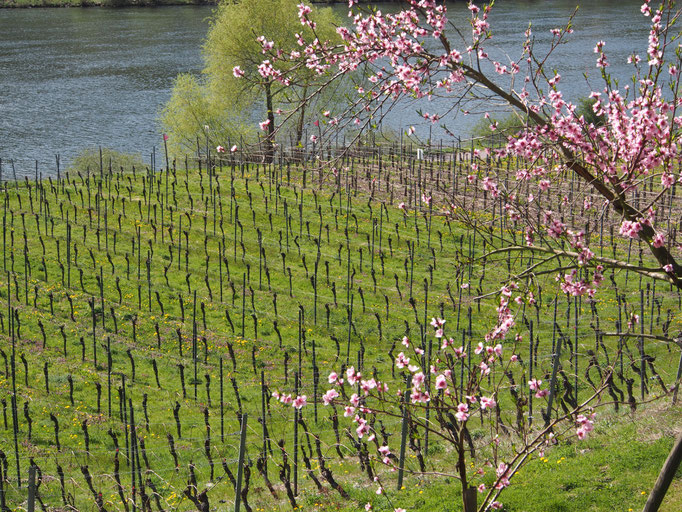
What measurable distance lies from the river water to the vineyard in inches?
420

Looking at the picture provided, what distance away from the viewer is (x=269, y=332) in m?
19.8

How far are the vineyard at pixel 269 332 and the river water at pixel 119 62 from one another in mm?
10667

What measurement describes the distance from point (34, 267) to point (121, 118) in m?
27.2

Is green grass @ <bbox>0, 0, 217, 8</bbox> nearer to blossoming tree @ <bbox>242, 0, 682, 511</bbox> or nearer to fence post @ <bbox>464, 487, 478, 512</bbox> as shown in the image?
blossoming tree @ <bbox>242, 0, 682, 511</bbox>

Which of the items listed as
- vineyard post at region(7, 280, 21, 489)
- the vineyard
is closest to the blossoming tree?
the vineyard

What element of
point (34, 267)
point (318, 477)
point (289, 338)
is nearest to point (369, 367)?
point (289, 338)

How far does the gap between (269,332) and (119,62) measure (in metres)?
45.5

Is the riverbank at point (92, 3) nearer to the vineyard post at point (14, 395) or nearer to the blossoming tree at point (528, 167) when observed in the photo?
the vineyard post at point (14, 395)

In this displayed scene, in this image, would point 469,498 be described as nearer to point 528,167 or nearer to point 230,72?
point 528,167

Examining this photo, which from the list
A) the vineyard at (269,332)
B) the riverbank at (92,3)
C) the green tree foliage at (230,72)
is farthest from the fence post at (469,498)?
the riverbank at (92,3)

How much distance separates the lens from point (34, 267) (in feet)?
74.6

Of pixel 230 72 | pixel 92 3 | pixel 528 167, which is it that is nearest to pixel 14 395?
pixel 528 167

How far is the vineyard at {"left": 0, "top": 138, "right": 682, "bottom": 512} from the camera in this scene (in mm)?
12617

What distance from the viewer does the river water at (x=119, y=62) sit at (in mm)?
45312
